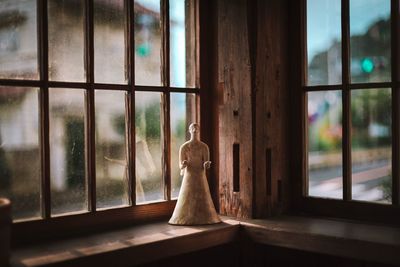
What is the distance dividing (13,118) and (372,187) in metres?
1.51

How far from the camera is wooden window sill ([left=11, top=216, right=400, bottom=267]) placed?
5.69 ft

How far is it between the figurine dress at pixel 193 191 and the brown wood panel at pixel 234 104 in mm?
185

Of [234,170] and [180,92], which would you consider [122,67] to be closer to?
[180,92]

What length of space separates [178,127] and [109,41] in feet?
1.71

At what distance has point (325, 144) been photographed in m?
2.34

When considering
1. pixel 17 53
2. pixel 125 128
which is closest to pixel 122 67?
pixel 125 128

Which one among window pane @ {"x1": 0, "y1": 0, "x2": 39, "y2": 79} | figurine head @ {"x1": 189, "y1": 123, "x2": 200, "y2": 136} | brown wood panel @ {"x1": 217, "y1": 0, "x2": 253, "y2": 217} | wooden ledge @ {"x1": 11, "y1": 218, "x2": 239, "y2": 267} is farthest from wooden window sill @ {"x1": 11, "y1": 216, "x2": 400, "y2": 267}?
window pane @ {"x1": 0, "y1": 0, "x2": 39, "y2": 79}

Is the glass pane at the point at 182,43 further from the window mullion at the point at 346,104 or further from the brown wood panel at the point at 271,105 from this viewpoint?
the window mullion at the point at 346,104

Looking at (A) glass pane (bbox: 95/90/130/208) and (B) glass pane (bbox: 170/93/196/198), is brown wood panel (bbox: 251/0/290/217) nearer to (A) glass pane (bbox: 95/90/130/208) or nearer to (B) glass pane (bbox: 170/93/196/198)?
(B) glass pane (bbox: 170/93/196/198)

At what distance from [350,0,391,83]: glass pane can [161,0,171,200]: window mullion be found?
830 mm

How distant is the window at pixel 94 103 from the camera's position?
1879 millimetres

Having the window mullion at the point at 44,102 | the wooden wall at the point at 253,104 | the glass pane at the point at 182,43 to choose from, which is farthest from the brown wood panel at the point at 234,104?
the window mullion at the point at 44,102

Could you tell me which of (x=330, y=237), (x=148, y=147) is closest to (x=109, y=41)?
(x=148, y=147)

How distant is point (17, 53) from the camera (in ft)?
6.14
